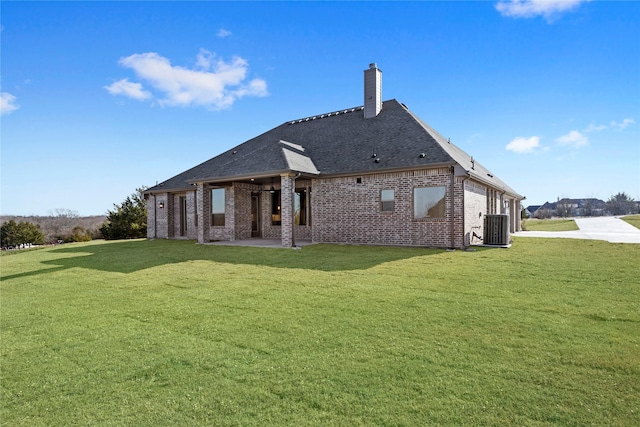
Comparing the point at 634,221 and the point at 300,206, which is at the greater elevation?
the point at 300,206

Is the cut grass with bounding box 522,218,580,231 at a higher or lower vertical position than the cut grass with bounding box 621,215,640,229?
lower

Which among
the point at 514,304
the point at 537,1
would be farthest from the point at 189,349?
the point at 537,1

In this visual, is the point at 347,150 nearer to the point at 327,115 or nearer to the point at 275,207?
the point at 327,115

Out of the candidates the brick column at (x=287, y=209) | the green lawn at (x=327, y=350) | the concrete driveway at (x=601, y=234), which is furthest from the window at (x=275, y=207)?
the concrete driveway at (x=601, y=234)

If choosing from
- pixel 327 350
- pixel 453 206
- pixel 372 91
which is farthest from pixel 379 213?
pixel 327 350

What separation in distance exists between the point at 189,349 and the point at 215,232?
48.1ft

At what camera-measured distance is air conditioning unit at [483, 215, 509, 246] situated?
13.4 m

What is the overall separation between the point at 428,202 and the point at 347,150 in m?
5.05

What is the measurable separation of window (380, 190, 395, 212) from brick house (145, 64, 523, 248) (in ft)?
0.15

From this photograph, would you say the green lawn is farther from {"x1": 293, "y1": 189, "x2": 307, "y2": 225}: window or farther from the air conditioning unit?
{"x1": 293, "y1": 189, "x2": 307, "y2": 225}: window

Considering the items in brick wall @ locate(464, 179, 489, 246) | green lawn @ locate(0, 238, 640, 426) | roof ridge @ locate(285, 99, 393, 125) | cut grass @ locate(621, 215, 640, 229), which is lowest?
green lawn @ locate(0, 238, 640, 426)

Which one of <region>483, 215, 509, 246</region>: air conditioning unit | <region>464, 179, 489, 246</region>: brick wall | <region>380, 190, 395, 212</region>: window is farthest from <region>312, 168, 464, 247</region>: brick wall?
<region>483, 215, 509, 246</region>: air conditioning unit

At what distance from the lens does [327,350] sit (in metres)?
3.60

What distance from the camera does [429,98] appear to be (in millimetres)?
20188
